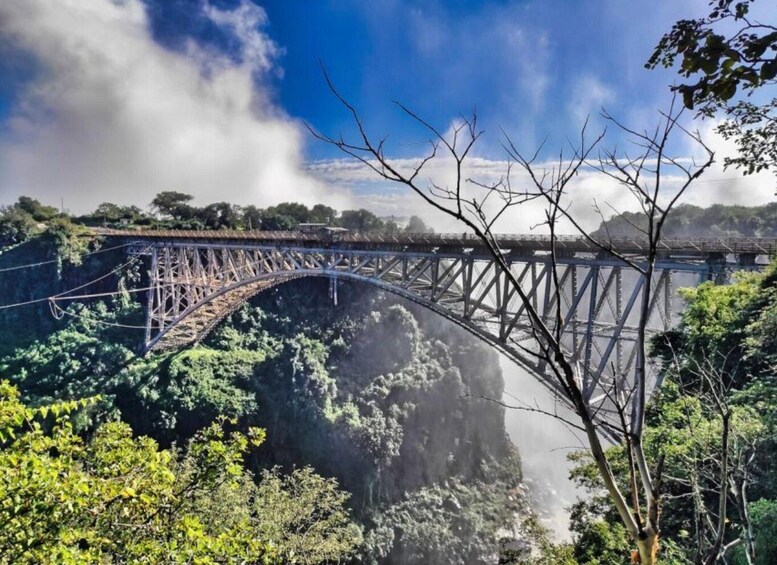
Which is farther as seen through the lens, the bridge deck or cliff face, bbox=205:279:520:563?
cliff face, bbox=205:279:520:563

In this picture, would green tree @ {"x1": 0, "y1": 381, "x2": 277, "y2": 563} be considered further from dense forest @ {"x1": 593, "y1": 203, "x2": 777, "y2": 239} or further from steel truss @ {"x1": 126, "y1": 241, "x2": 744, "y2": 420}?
dense forest @ {"x1": 593, "y1": 203, "x2": 777, "y2": 239}

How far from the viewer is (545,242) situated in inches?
514

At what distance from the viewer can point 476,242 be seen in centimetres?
1479

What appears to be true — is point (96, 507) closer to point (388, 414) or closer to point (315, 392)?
point (315, 392)

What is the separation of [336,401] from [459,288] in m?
11.6

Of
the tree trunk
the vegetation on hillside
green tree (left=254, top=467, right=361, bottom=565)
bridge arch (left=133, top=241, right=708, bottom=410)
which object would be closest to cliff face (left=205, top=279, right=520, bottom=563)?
bridge arch (left=133, top=241, right=708, bottom=410)

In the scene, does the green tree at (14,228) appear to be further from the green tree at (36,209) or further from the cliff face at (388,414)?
the cliff face at (388,414)

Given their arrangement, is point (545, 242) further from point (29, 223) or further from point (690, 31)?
point (29, 223)

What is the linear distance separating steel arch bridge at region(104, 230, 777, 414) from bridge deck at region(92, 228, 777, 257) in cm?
3

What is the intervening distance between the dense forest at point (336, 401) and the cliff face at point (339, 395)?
10cm

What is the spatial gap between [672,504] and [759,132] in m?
7.58

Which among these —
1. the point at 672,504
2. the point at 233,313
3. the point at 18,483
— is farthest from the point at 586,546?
the point at 233,313

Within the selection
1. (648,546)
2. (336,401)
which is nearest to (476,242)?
(648,546)

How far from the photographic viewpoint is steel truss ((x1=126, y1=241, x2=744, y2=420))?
11523mm
